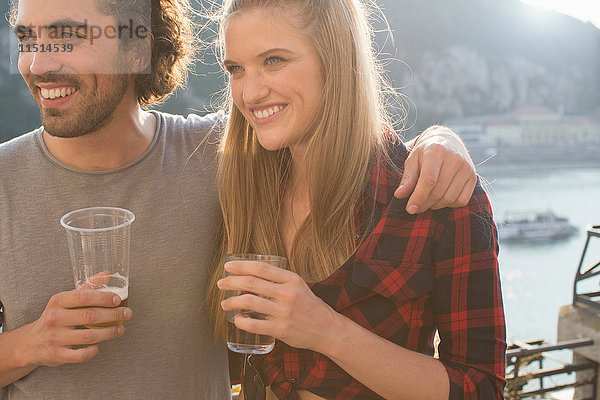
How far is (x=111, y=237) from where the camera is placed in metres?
1.08

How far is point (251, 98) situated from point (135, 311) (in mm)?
607

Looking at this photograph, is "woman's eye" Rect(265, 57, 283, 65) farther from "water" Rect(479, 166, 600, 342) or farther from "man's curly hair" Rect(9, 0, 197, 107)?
"water" Rect(479, 166, 600, 342)

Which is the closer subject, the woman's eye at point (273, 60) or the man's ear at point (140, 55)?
the woman's eye at point (273, 60)

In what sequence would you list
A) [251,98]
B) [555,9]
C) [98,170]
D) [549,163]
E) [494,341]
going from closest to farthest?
[494,341] → [251,98] → [98,170] → [555,9] → [549,163]

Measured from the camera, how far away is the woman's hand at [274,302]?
40.7 inches

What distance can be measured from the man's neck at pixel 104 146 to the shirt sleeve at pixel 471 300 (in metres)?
0.84

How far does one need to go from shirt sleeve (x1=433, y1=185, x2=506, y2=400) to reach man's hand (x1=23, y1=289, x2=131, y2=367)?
0.69 m

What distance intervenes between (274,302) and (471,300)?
0.45 m

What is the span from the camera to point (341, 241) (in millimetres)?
1364

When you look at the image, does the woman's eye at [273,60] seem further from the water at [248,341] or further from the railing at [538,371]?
the railing at [538,371]

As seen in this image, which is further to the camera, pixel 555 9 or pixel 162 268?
pixel 555 9

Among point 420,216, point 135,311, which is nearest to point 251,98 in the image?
point 420,216

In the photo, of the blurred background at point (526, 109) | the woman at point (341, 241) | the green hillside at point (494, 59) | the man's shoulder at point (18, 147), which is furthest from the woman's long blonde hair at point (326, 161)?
the green hillside at point (494, 59)

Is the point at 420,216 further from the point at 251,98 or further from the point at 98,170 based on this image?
the point at 98,170
